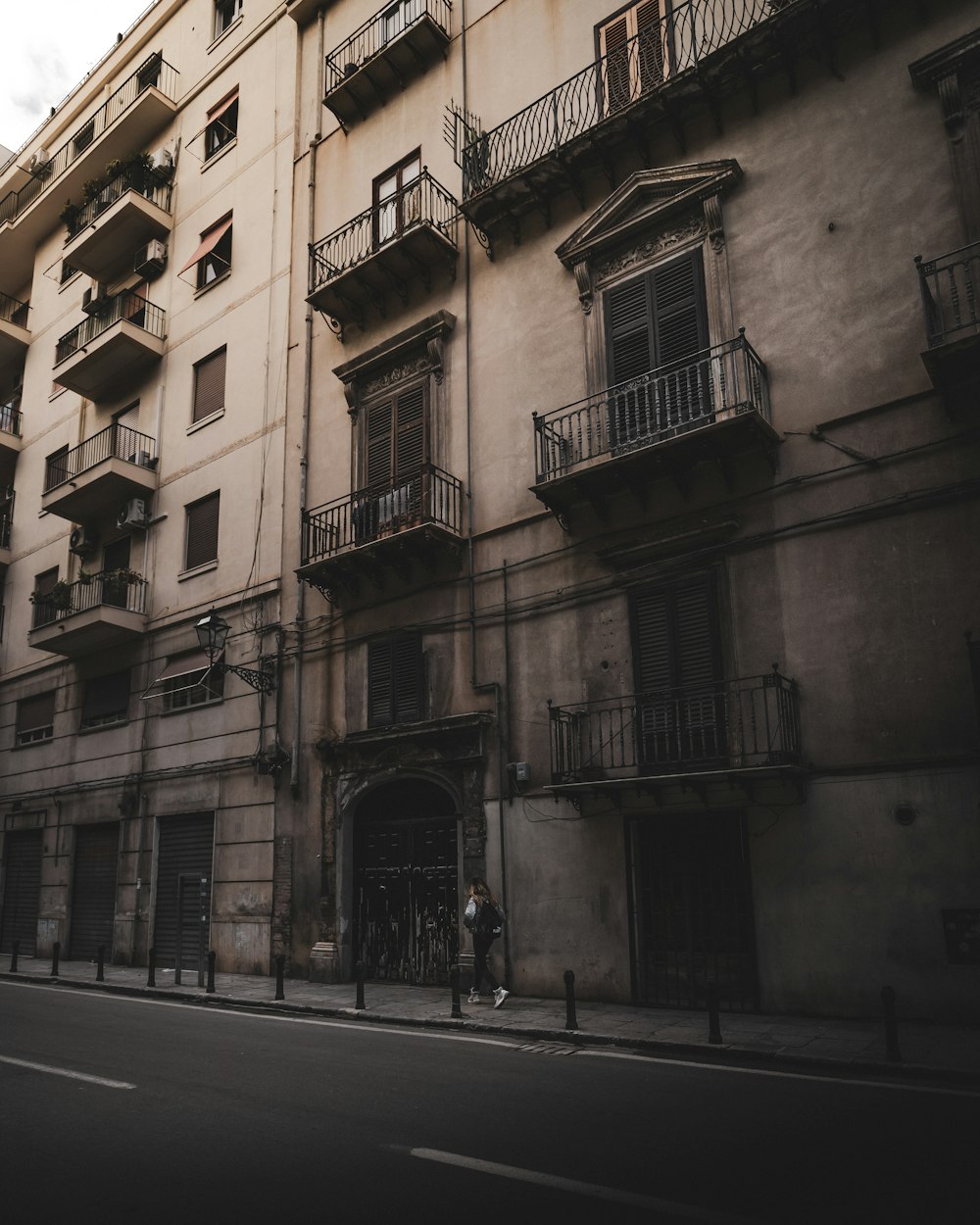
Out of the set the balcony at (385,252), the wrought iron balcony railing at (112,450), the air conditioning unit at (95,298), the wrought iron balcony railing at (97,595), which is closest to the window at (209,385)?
the wrought iron balcony railing at (112,450)

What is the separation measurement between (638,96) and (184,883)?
15824 millimetres

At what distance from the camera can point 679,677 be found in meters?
12.6

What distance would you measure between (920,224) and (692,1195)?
11.0 metres

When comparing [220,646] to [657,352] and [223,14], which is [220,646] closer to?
[657,352]

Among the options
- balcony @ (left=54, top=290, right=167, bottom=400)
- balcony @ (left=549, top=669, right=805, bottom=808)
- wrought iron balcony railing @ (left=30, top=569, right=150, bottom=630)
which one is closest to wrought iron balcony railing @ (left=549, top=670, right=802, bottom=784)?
balcony @ (left=549, top=669, right=805, bottom=808)

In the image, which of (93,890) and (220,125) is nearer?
(93,890)

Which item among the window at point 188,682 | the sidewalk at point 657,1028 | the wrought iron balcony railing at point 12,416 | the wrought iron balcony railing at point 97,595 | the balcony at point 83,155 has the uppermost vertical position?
the balcony at point 83,155

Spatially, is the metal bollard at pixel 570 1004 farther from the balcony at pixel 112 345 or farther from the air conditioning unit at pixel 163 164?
the air conditioning unit at pixel 163 164

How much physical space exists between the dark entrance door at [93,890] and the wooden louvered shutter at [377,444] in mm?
10287

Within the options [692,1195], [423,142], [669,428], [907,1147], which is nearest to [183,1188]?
[692,1195]

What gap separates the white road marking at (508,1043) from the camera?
25.4ft

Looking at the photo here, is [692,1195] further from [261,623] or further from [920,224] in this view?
[261,623]

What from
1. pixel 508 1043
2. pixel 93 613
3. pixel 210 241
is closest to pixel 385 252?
pixel 210 241

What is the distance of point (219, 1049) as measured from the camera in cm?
936
